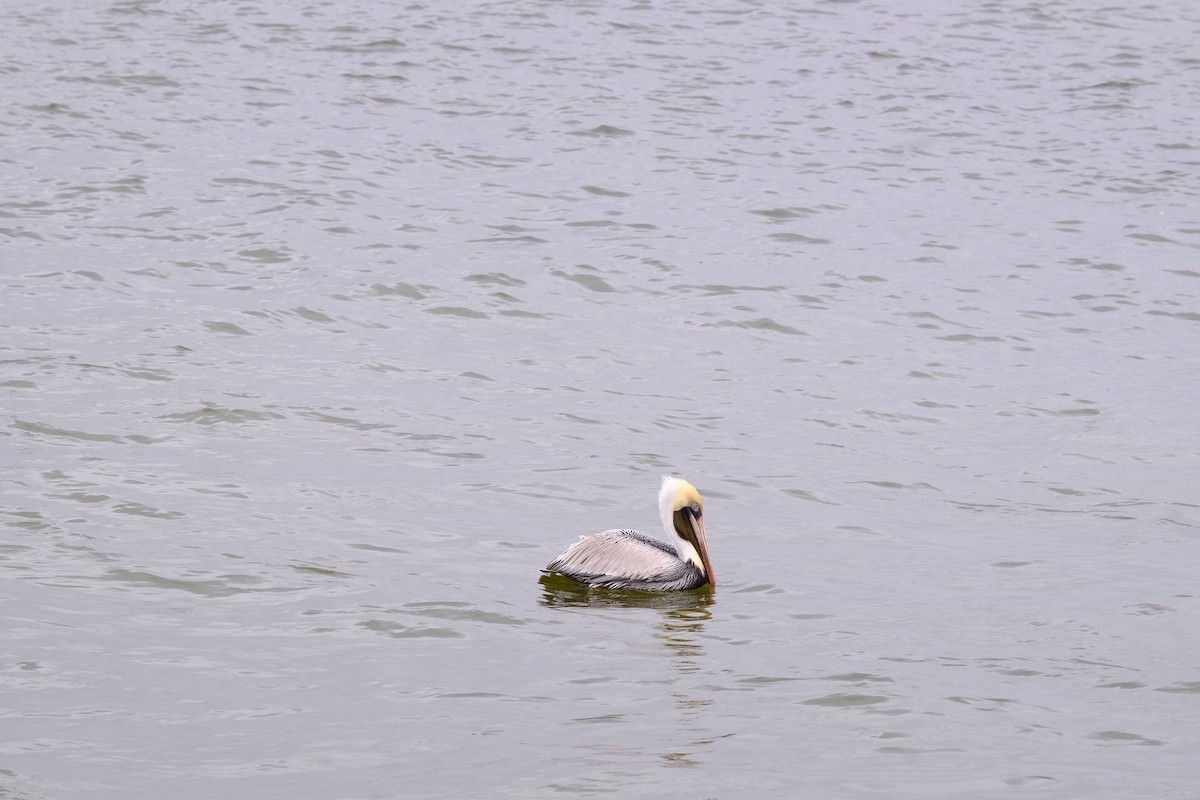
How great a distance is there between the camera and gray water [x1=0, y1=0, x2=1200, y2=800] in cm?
578

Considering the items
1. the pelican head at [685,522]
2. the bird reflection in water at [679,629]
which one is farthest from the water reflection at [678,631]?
the pelican head at [685,522]

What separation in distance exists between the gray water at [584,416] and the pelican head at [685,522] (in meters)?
0.20

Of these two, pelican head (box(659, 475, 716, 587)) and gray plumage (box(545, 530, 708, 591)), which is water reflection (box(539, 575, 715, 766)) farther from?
pelican head (box(659, 475, 716, 587))

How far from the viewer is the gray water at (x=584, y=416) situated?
578 cm

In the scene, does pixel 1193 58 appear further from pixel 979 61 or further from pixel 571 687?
pixel 571 687

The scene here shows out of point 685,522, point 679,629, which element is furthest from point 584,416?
point 679,629

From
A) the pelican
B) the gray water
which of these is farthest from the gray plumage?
the gray water

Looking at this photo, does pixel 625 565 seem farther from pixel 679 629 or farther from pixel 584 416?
pixel 584 416

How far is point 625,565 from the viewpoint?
300 inches

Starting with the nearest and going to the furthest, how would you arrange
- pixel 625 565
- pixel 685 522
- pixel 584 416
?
pixel 625 565 < pixel 685 522 < pixel 584 416

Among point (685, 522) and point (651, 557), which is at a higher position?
point (685, 522)

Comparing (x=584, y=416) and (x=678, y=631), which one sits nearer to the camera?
(x=678, y=631)

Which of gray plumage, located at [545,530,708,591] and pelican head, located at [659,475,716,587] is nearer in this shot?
gray plumage, located at [545,530,708,591]

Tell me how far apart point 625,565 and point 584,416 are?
2451 millimetres
